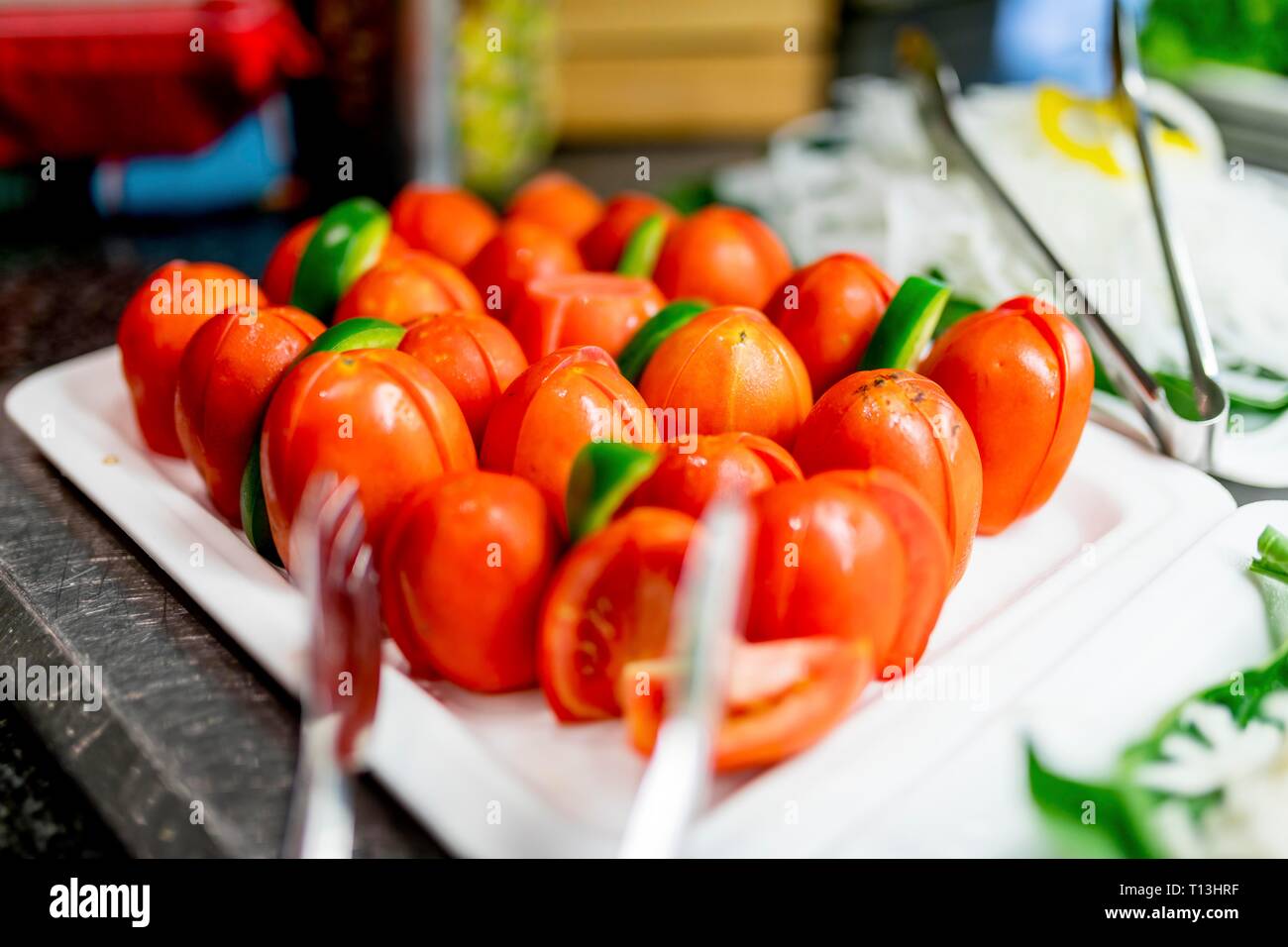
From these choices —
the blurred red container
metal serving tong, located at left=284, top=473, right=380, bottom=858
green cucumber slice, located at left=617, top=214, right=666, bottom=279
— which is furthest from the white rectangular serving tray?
the blurred red container

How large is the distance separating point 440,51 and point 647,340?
1.02 m

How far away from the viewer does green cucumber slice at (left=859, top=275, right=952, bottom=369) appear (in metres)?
0.84

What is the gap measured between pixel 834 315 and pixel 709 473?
266 mm

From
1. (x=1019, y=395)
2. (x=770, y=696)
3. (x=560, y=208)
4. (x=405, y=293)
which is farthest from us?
(x=560, y=208)

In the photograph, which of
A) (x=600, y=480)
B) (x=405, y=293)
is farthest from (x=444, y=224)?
(x=600, y=480)

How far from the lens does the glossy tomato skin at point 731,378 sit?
79cm

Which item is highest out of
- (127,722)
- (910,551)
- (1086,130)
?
(1086,130)

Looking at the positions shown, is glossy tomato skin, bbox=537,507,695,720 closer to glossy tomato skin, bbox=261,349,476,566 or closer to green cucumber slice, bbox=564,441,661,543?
green cucumber slice, bbox=564,441,661,543

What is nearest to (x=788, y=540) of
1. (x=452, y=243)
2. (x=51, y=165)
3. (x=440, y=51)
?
(x=452, y=243)

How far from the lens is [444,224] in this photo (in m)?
1.16

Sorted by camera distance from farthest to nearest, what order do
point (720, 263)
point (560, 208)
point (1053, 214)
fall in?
point (1053, 214) → point (560, 208) → point (720, 263)

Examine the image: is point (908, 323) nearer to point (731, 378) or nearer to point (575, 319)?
point (731, 378)
